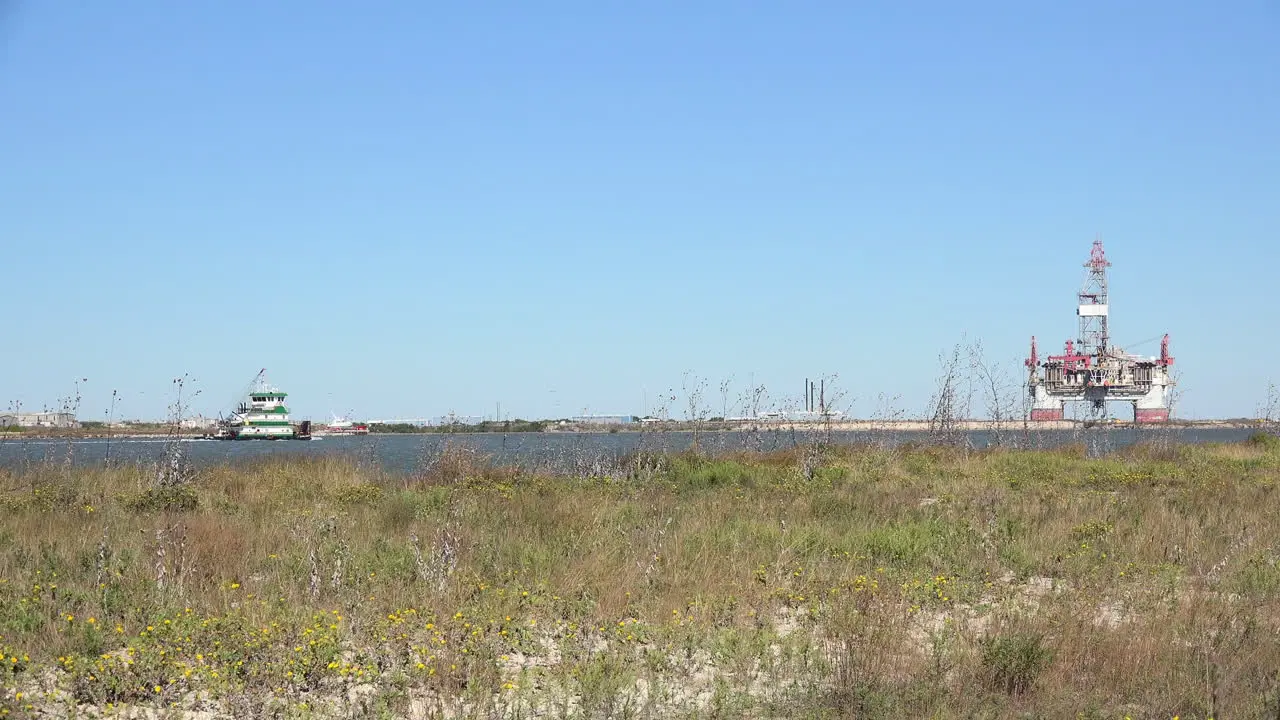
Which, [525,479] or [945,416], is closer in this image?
[525,479]

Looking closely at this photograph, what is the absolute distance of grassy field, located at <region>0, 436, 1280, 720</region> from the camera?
234 inches

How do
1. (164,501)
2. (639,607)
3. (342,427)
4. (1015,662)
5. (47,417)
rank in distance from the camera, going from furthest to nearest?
(342,427)
(47,417)
(164,501)
(639,607)
(1015,662)

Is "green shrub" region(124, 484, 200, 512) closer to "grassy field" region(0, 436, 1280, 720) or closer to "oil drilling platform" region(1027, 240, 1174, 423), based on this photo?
"grassy field" region(0, 436, 1280, 720)

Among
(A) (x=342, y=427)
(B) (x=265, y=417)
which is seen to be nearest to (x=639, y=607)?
(B) (x=265, y=417)

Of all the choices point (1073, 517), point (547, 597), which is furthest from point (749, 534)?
point (1073, 517)

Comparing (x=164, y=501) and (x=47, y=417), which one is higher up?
(x=47, y=417)

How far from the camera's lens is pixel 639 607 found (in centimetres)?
784

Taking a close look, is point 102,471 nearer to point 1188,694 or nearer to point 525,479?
point 525,479

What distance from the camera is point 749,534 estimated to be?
428 inches

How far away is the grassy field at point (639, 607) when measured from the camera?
5934 millimetres

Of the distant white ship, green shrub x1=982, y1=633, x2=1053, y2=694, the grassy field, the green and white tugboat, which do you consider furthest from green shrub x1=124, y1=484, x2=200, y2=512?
the distant white ship

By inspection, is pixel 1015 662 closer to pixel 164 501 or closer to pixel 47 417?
pixel 164 501

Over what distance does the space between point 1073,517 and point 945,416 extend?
1292 cm

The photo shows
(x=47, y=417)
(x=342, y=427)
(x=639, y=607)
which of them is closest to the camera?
(x=639, y=607)
